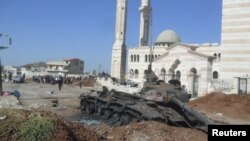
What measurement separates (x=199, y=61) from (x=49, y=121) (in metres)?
40.9

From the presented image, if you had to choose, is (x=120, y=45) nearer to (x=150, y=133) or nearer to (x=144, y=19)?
(x=144, y=19)

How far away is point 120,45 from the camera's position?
71.8 metres

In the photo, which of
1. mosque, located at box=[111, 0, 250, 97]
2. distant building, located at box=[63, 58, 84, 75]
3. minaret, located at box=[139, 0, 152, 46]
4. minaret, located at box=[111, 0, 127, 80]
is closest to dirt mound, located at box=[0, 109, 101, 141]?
mosque, located at box=[111, 0, 250, 97]

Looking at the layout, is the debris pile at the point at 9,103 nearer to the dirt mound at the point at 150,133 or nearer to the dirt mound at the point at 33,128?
the dirt mound at the point at 150,133

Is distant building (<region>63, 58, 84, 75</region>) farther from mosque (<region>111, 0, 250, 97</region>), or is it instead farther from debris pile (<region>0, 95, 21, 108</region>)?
debris pile (<region>0, 95, 21, 108</region>)

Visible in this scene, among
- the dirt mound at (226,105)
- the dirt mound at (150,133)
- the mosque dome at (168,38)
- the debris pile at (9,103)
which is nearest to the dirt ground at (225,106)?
the dirt mound at (226,105)

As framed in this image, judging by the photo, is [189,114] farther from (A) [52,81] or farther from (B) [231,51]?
(A) [52,81]

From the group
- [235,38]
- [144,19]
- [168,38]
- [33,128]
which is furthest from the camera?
[168,38]

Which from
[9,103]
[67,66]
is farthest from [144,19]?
[9,103]

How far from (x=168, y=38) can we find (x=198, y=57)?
32361mm

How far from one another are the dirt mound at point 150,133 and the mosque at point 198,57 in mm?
17317

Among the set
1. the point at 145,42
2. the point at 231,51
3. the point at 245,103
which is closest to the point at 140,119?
the point at 245,103

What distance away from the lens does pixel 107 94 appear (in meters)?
19.8

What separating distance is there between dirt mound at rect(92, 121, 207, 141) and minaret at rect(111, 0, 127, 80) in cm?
5660
